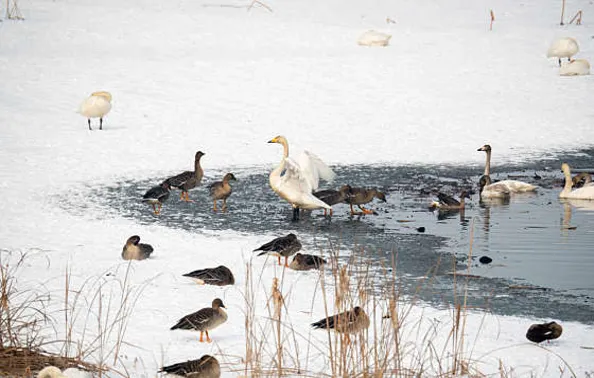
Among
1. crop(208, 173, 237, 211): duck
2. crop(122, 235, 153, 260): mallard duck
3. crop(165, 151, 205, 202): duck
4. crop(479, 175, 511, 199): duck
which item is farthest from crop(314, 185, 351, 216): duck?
crop(122, 235, 153, 260): mallard duck

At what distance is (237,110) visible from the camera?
1864 cm

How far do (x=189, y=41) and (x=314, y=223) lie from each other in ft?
44.0

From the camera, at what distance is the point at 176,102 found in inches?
749

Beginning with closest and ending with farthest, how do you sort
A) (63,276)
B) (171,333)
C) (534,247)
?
(171,333) < (63,276) < (534,247)

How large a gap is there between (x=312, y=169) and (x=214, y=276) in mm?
4002

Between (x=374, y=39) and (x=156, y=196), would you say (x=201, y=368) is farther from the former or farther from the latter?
(x=374, y=39)

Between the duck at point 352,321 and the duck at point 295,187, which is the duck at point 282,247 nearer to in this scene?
the duck at point 295,187

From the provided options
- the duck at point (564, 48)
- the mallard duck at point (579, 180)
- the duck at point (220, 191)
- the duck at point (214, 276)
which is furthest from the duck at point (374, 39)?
the duck at point (214, 276)

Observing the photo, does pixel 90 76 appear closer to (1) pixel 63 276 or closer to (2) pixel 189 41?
(2) pixel 189 41

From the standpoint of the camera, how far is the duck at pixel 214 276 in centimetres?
838

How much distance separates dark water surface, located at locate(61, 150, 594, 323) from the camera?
337 inches

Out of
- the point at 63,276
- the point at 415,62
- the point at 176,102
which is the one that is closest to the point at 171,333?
the point at 63,276

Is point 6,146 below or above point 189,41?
below

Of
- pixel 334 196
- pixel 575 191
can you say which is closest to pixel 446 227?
pixel 334 196
